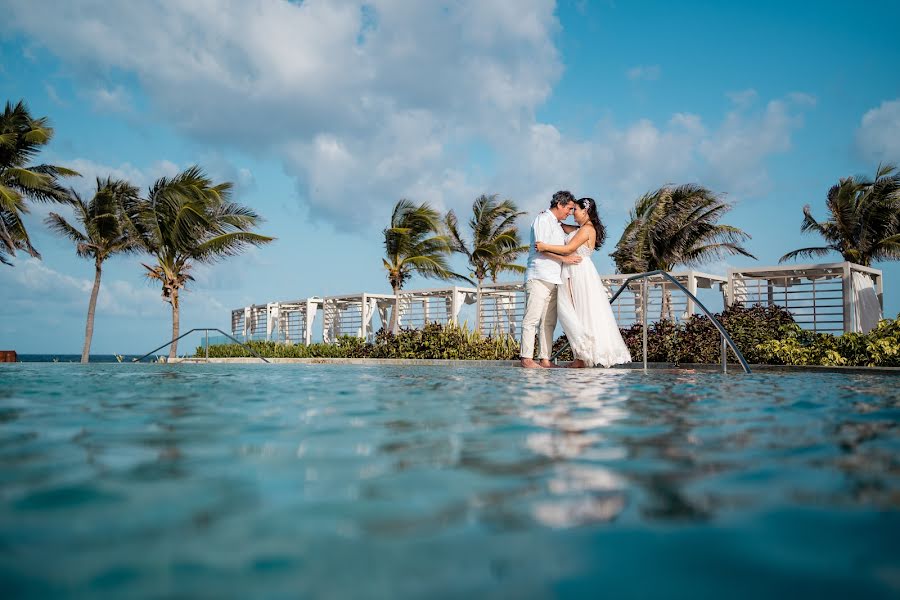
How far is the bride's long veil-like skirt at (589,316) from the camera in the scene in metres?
8.28

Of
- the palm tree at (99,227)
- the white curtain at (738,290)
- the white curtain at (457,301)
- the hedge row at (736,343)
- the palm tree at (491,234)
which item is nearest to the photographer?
the hedge row at (736,343)

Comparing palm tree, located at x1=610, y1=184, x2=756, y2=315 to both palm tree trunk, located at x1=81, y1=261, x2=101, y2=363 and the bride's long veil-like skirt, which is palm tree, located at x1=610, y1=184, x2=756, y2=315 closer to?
the bride's long veil-like skirt

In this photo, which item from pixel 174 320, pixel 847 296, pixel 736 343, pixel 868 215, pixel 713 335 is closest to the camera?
pixel 736 343

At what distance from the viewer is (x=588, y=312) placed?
8.42 m

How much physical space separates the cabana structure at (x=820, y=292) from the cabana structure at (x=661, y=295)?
2.21 ft

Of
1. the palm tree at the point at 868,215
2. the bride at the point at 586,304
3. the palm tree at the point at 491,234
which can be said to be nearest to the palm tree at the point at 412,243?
the palm tree at the point at 491,234

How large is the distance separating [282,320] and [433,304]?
9521 millimetres

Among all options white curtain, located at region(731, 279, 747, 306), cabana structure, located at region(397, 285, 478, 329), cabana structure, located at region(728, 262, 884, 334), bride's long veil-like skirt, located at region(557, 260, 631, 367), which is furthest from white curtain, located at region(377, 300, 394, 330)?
bride's long veil-like skirt, located at region(557, 260, 631, 367)

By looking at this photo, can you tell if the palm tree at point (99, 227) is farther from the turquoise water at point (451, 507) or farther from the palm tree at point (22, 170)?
the turquoise water at point (451, 507)

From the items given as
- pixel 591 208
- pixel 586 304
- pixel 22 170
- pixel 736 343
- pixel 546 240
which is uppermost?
pixel 22 170

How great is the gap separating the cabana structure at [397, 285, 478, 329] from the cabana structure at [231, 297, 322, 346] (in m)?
4.22

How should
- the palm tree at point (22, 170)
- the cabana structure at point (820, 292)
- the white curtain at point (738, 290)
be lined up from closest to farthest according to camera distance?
the cabana structure at point (820, 292) → the white curtain at point (738, 290) → the palm tree at point (22, 170)

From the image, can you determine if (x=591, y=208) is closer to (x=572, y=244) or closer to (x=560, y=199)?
(x=560, y=199)

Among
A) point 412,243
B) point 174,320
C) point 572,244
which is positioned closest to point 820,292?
point 572,244
